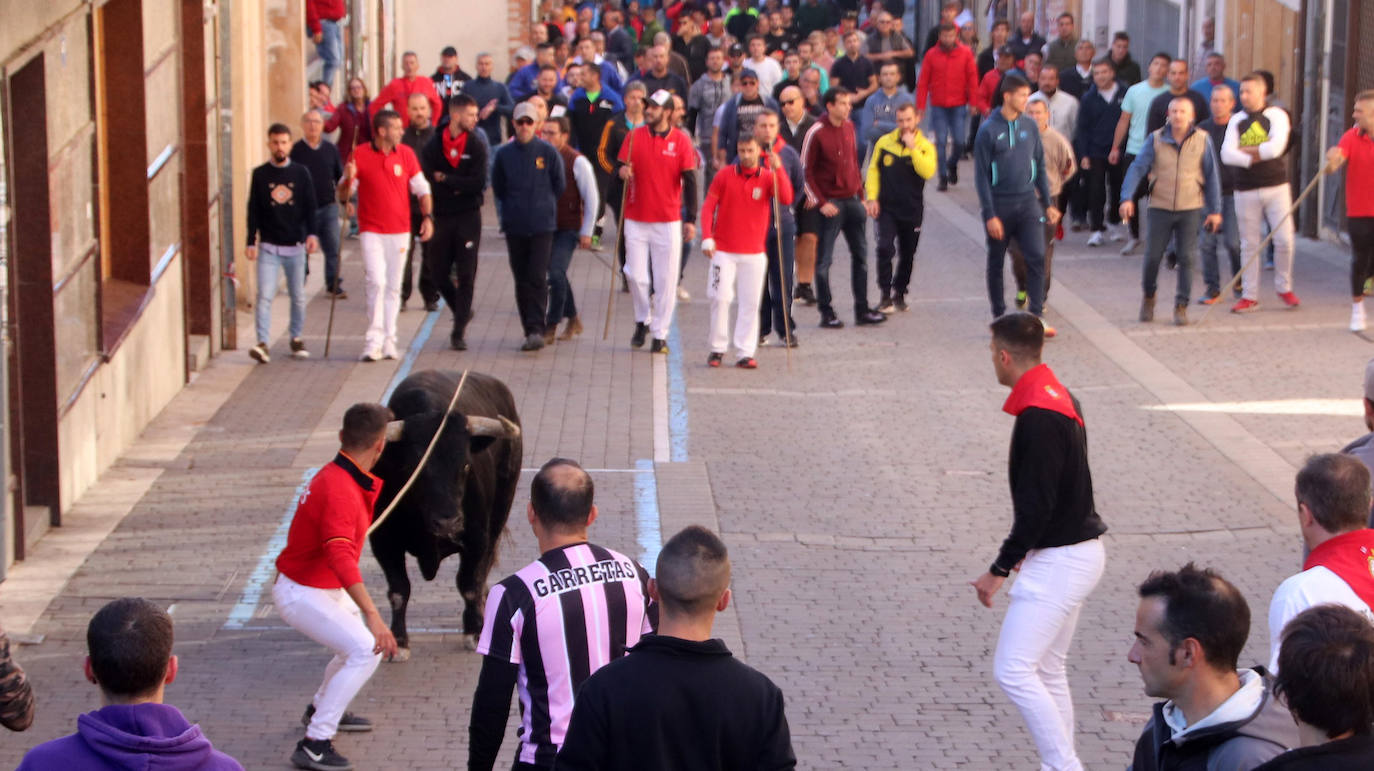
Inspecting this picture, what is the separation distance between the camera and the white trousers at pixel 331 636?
677 centimetres

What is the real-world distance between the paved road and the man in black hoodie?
2825mm

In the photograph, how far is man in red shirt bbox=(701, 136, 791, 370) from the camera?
13977 millimetres

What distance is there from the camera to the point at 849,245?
1582cm

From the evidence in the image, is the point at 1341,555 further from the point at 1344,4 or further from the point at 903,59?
the point at 903,59

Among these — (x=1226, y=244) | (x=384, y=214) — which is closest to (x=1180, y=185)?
(x=1226, y=244)

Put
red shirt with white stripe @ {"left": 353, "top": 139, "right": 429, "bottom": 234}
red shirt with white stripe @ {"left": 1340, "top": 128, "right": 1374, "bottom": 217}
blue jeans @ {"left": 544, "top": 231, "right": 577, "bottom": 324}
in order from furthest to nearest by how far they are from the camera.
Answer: blue jeans @ {"left": 544, "top": 231, "right": 577, "bottom": 324}
red shirt with white stripe @ {"left": 1340, "top": 128, "right": 1374, "bottom": 217}
red shirt with white stripe @ {"left": 353, "top": 139, "right": 429, "bottom": 234}

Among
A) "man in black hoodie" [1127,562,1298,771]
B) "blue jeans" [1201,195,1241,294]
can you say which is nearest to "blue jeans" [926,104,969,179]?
"blue jeans" [1201,195,1241,294]

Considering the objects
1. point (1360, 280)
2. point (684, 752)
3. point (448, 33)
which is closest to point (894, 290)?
point (1360, 280)

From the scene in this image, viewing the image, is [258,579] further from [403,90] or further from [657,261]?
[403,90]

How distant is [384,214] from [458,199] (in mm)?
804

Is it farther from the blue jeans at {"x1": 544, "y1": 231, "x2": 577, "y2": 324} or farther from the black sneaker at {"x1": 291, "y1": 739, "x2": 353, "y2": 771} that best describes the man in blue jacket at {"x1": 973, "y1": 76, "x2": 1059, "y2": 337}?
the black sneaker at {"x1": 291, "y1": 739, "x2": 353, "y2": 771}

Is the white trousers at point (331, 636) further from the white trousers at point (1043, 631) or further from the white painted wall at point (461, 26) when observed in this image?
the white painted wall at point (461, 26)

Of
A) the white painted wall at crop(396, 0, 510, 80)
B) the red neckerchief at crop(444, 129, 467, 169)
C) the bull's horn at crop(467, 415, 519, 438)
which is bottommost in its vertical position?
the bull's horn at crop(467, 415, 519, 438)

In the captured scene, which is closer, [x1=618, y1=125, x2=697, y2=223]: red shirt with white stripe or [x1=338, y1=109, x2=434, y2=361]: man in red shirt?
[x1=338, y1=109, x2=434, y2=361]: man in red shirt
